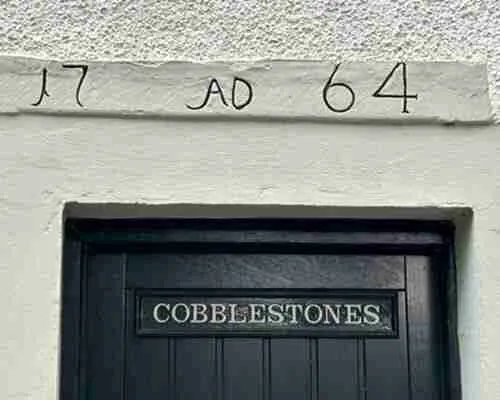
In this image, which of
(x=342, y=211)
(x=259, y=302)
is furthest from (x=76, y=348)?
(x=342, y=211)

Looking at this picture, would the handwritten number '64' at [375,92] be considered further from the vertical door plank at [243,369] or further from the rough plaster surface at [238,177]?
the vertical door plank at [243,369]

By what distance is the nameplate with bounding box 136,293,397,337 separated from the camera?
381cm

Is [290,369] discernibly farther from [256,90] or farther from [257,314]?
[256,90]

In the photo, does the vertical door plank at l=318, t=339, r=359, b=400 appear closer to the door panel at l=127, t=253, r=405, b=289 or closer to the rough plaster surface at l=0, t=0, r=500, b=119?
the door panel at l=127, t=253, r=405, b=289

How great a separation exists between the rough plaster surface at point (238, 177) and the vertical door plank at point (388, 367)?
205 millimetres

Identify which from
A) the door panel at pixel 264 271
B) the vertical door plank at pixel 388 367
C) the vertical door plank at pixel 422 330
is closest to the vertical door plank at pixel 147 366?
the door panel at pixel 264 271

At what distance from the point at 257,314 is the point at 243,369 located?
18cm

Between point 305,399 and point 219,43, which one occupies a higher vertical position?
point 219,43

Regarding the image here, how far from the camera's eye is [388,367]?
3832 mm

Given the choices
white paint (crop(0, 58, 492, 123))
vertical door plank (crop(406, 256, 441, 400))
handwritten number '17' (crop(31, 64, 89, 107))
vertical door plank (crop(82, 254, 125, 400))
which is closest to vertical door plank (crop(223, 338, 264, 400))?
vertical door plank (crop(82, 254, 125, 400))

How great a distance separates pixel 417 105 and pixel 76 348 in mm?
1255

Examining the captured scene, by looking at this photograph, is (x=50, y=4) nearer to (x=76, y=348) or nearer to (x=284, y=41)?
(x=284, y=41)

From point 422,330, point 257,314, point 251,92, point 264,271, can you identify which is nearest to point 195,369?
point 257,314

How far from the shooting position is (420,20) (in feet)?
12.3
